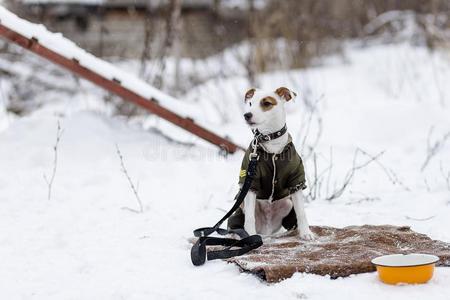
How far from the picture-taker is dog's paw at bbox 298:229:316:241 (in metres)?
3.59

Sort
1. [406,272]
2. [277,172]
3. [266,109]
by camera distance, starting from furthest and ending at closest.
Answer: [277,172] < [266,109] < [406,272]

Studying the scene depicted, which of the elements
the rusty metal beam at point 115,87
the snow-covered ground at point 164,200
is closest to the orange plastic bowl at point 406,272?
the snow-covered ground at point 164,200

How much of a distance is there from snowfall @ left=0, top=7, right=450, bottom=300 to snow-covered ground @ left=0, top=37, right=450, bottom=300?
0.4 inches

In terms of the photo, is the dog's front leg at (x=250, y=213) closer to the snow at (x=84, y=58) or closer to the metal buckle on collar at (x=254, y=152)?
the metal buckle on collar at (x=254, y=152)

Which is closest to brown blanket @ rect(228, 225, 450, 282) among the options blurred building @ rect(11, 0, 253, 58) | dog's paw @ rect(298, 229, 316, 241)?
dog's paw @ rect(298, 229, 316, 241)

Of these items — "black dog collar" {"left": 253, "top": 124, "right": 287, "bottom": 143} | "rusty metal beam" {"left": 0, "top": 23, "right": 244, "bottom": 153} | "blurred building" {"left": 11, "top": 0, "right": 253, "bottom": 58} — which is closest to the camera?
"black dog collar" {"left": 253, "top": 124, "right": 287, "bottom": 143}

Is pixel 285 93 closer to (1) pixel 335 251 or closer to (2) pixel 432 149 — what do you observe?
(1) pixel 335 251

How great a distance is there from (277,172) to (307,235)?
423mm

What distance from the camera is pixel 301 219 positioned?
3631 mm

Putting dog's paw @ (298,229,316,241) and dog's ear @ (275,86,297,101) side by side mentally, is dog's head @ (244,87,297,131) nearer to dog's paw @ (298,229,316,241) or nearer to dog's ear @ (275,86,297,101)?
dog's ear @ (275,86,297,101)

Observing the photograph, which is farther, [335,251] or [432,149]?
[432,149]

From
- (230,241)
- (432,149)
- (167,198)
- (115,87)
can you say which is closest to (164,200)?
(167,198)

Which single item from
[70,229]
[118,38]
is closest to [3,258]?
[70,229]

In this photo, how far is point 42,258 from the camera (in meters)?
3.43
